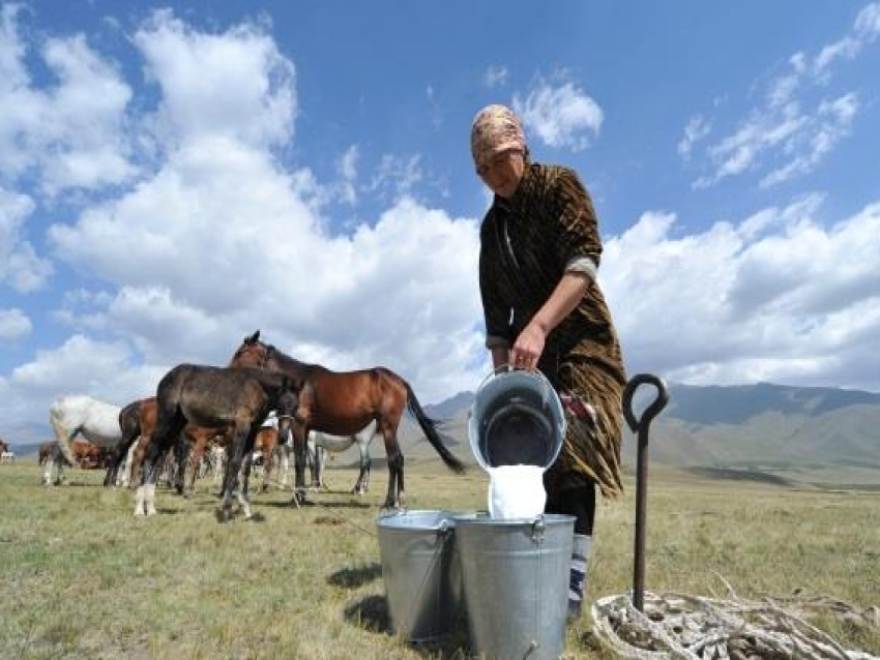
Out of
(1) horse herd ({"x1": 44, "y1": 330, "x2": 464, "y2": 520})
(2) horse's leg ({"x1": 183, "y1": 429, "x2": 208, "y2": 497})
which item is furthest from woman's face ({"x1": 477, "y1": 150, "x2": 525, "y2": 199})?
(2) horse's leg ({"x1": 183, "y1": 429, "x2": 208, "y2": 497})

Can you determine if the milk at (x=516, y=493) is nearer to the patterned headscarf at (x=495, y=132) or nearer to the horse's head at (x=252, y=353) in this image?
the patterned headscarf at (x=495, y=132)

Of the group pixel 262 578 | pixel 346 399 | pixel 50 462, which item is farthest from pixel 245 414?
pixel 50 462

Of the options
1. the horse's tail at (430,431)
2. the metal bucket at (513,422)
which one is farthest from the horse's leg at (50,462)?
the metal bucket at (513,422)

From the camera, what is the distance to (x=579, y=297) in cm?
351

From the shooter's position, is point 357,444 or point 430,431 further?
point 357,444

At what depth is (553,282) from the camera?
13.0 ft

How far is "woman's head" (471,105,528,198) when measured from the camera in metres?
3.67

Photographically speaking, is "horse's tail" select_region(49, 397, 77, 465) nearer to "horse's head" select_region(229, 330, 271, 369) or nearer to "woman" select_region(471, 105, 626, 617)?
"horse's head" select_region(229, 330, 271, 369)

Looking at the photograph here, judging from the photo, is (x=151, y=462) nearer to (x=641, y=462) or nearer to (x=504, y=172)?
(x=504, y=172)

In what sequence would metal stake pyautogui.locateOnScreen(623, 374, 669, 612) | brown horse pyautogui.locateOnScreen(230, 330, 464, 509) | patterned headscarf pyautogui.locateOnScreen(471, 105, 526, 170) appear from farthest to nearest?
1. brown horse pyautogui.locateOnScreen(230, 330, 464, 509)
2. patterned headscarf pyautogui.locateOnScreen(471, 105, 526, 170)
3. metal stake pyautogui.locateOnScreen(623, 374, 669, 612)

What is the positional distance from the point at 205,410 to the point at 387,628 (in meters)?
6.53

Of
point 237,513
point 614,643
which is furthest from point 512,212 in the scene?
point 237,513

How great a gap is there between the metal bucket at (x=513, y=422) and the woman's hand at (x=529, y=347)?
0.21 metres

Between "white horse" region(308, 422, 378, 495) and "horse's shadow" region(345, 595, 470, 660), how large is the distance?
10.0m
